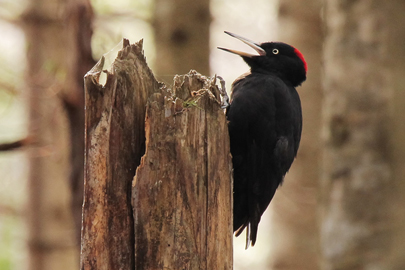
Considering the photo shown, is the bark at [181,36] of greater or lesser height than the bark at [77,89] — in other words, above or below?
above

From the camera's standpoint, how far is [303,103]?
6629mm

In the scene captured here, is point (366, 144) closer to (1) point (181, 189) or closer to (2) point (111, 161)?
(1) point (181, 189)

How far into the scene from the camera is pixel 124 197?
7.87 feet

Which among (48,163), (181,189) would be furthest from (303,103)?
(181,189)

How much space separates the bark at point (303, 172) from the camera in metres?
6.43

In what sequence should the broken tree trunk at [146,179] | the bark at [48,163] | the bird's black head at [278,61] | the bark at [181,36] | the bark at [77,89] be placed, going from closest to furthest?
the broken tree trunk at [146,179] → the bird's black head at [278,61] → the bark at [77,89] → the bark at [181,36] → the bark at [48,163]

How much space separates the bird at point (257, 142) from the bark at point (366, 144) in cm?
125

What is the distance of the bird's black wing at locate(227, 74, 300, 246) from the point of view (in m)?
3.38

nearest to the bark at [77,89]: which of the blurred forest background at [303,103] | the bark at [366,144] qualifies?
the blurred forest background at [303,103]

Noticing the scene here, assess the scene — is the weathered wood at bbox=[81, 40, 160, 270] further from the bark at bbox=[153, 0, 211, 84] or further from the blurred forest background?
the bark at bbox=[153, 0, 211, 84]

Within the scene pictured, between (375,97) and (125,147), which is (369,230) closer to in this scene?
(375,97)

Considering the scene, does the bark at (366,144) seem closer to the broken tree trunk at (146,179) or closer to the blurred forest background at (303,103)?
the blurred forest background at (303,103)

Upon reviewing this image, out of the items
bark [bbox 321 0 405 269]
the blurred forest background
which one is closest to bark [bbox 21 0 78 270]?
the blurred forest background

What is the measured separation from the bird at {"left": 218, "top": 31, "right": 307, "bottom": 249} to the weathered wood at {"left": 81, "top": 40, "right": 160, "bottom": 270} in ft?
3.41
